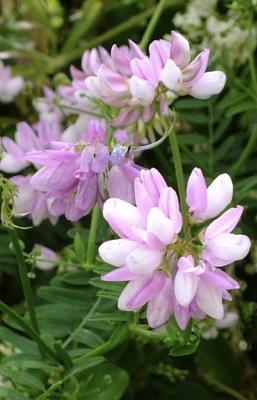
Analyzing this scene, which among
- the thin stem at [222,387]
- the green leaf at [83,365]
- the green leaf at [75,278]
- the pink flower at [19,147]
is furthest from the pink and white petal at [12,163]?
the thin stem at [222,387]

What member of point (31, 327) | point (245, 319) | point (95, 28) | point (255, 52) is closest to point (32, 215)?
point (31, 327)

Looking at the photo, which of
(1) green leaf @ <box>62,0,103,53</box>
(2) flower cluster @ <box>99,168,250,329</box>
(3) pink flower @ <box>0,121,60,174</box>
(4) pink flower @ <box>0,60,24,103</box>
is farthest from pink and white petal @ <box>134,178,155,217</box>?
(1) green leaf @ <box>62,0,103,53</box>

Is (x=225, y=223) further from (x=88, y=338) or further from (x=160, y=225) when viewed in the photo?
(x=88, y=338)

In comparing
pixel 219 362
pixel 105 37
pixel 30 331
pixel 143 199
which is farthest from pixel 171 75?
pixel 105 37

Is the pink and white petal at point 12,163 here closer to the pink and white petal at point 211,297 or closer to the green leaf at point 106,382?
the green leaf at point 106,382

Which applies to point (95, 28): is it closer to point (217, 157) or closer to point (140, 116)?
point (217, 157)

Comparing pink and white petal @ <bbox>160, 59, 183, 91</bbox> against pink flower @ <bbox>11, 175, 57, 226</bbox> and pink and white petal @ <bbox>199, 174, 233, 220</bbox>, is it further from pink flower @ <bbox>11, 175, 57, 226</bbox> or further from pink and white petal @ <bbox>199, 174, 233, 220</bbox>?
pink flower @ <bbox>11, 175, 57, 226</bbox>

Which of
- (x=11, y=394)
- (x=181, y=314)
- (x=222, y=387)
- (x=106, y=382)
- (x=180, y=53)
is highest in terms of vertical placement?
(x=180, y=53)

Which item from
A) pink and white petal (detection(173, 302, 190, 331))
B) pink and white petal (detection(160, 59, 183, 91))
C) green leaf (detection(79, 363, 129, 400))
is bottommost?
green leaf (detection(79, 363, 129, 400))
